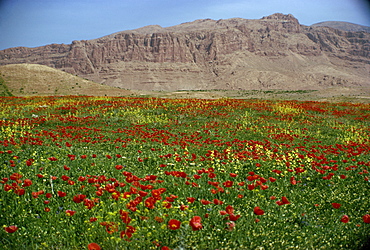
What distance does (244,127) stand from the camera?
14891 mm

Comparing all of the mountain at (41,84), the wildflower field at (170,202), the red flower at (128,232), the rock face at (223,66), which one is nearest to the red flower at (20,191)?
the wildflower field at (170,202)

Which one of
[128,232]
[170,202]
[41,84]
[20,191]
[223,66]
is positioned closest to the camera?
[128,232]

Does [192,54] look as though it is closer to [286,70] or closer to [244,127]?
[286,70]

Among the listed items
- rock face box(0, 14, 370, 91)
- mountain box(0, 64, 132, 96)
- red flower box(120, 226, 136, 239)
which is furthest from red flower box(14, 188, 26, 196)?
rock face box(0, 14, 370, 91)

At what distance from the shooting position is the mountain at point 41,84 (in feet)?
142

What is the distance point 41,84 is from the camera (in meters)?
46.9

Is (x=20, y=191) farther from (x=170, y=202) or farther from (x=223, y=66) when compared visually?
(x=223, y=66)

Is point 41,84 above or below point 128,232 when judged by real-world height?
above

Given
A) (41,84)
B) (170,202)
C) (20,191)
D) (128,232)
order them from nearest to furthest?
(128,232) → (20,191) → (170,202) → (41,84)

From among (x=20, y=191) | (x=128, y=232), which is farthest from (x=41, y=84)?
(x=128, y=232)

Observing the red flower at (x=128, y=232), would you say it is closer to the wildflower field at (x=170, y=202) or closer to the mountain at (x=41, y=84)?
the wildflower field at (x=170, y=202)

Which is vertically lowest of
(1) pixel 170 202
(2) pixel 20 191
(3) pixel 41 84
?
(1) pixel 170 202

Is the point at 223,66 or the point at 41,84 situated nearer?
the point at 41,84

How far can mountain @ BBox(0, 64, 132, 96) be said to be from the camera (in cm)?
4316
